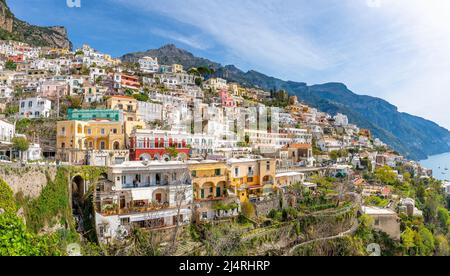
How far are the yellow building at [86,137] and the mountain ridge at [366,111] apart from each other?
62339 mm

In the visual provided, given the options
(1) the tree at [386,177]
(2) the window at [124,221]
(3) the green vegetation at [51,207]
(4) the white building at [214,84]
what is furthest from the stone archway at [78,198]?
(4) the white building at [214,84]

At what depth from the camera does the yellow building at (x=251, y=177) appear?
53.8ft

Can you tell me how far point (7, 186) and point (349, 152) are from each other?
32.5 metres

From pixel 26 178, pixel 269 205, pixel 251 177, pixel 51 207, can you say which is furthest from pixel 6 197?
pixel 251 177

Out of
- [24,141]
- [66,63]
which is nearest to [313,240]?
[24,141]

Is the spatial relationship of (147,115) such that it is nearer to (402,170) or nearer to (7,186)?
(7,186)

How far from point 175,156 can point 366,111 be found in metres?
139

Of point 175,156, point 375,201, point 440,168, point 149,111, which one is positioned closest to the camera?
point 175,156

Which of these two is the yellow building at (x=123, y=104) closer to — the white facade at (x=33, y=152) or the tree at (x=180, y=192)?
the white facade at (x=33, y=152)

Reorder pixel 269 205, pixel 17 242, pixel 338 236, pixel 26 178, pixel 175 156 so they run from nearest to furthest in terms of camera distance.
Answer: pixel 17 242
pixel 26 178
pixel 338 236
pixel 269 205
pixel 175 156

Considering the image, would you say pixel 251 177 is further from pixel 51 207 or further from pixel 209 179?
pixel 51 207

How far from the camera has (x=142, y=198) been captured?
13172 millimetres

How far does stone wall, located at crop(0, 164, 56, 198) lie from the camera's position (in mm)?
10054

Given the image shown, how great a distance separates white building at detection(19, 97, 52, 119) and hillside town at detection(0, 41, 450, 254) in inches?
2.9
